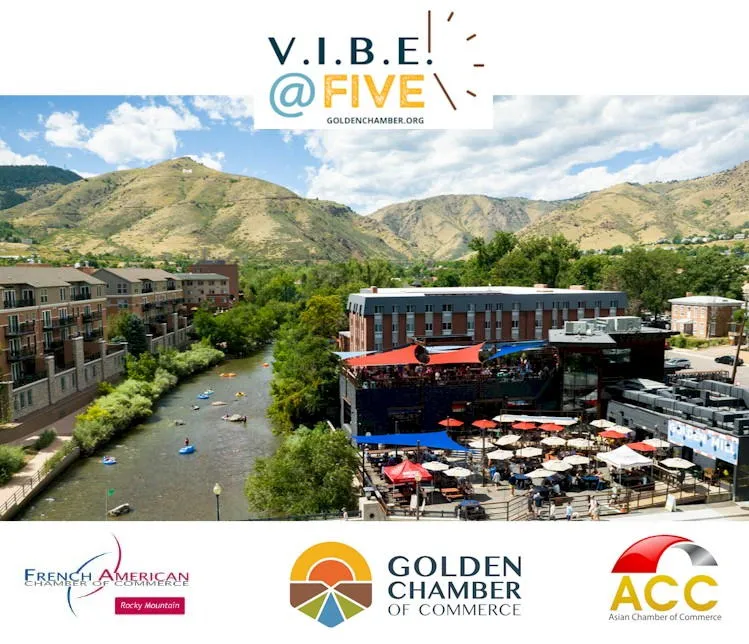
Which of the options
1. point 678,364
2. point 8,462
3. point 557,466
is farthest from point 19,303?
point 678,364

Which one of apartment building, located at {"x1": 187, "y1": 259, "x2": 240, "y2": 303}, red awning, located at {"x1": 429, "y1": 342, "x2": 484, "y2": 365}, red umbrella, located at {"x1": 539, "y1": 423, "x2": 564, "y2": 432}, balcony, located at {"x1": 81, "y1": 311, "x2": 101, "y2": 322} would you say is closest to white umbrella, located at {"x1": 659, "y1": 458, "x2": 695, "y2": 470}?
red umbrella, located at {"x1": 539, "y1": 423, "x2": 564, "y2": 432}

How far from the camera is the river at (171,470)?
91.3 feet

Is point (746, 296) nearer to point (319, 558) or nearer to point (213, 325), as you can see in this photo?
point (213, 325)

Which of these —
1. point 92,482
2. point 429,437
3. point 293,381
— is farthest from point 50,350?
point 429,437

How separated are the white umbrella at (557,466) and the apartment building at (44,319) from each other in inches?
1313

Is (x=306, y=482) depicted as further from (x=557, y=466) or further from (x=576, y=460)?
(x=576, y=460)

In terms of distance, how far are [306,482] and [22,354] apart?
2837 centimetres

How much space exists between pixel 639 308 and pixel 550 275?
12.4 m

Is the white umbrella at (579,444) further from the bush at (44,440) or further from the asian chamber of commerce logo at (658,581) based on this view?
the bush at (44,440)

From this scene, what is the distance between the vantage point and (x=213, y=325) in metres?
73.8

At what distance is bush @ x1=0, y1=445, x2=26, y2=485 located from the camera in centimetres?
2972

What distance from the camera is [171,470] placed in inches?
1300

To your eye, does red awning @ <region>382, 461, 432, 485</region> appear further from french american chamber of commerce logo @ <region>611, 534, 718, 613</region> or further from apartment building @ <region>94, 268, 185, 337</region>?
apartment building @ <region>94, 268, 185, 337</region>

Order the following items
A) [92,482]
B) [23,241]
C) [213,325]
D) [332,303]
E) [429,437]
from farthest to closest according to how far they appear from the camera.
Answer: [23,241] → [213,325] → [332,303] → [92,482] → [429,437]
